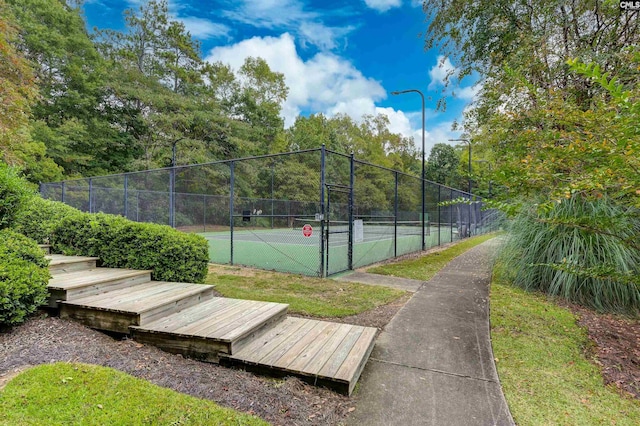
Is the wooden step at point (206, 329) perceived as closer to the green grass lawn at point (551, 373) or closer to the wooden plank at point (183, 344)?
the wooden plank at point (183, 344)

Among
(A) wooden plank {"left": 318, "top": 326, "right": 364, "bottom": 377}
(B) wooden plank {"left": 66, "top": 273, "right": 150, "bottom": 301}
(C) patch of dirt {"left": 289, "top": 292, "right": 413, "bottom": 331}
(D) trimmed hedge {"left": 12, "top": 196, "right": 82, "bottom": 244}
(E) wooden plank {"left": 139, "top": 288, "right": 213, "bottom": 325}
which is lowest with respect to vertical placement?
(C) patch of dirt {"left": 289, "top": 292, "right": 413, "bottom": 331}

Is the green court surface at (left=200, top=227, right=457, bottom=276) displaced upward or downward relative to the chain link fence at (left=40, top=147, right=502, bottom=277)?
downward

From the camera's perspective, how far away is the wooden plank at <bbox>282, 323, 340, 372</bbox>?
226 cm

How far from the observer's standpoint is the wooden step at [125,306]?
2.64m

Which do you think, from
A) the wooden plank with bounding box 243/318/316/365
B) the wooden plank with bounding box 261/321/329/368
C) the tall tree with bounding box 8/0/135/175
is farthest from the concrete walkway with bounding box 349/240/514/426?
the tall tree with bounding box 8/0/135/175

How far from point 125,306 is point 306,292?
2537 mm

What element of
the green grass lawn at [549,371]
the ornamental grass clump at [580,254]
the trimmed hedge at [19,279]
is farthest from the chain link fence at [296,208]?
the trimmed hedge at [19,279]

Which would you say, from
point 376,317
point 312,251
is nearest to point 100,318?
point 376,317

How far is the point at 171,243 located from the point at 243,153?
61.9 feet

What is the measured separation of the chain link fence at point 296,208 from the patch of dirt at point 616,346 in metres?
3.33

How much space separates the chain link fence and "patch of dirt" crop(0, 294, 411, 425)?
3486 millimetres

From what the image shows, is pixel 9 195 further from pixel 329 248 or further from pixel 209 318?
pixel 329 248

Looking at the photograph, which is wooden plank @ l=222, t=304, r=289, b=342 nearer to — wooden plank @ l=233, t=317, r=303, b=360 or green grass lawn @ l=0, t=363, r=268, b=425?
wooden plank @ l=233, t=317, r=303, b=360

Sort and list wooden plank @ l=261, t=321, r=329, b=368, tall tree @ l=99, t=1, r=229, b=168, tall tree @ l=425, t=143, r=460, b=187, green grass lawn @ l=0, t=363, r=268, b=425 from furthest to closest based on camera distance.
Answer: tall tree @ l=425, t=143, r=460, b=187
tall tree @ l=99, t=1, r=229, b=168
wooden plank @ l=261, t=321, r=329, b=368
green grass lawn @ l=0, t=363, r=268, b=425
